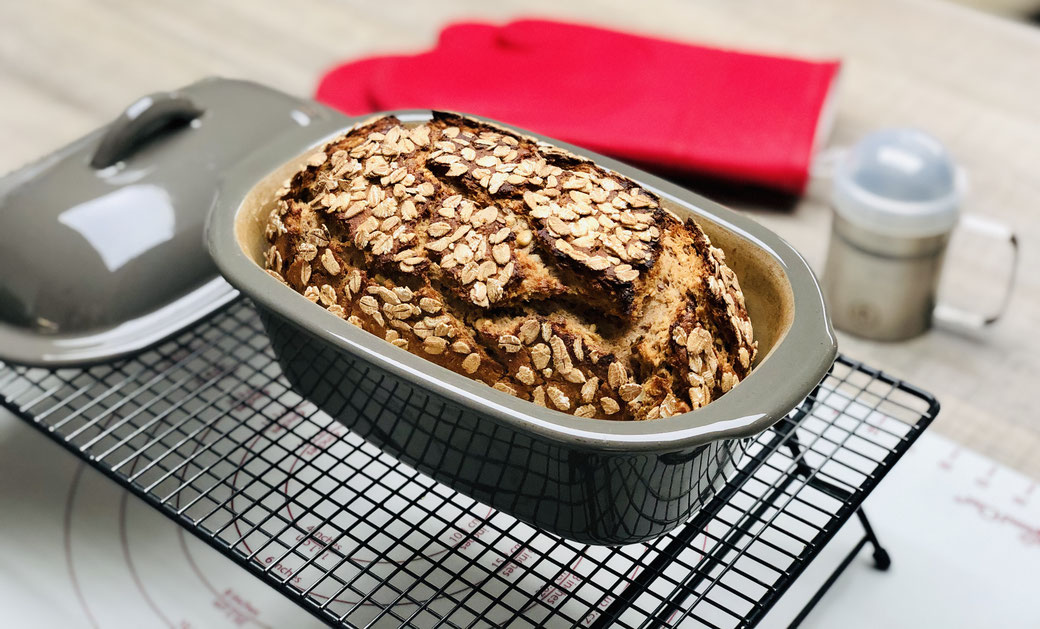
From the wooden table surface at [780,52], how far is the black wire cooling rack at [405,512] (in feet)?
0.66

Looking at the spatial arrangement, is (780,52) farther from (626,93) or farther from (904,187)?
(904,187)

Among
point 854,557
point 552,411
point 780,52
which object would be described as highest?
point 552,411

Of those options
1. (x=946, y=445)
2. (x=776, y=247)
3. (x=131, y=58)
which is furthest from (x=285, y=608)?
(x=131, y=58)

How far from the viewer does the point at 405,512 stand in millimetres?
815

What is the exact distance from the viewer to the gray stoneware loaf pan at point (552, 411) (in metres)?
0.55

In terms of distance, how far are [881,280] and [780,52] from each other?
0.55 m

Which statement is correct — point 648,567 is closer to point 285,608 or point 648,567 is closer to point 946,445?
point 285,608

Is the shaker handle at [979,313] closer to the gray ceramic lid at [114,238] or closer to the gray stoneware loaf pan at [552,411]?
the gray stoneware loaf pan at [552,411]

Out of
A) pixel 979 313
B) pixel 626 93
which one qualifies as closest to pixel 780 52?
pixel 626 93

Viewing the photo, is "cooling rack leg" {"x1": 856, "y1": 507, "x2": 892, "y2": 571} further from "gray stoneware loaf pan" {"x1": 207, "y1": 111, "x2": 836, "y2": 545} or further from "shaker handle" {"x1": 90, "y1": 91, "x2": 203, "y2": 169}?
"shaker handle" {"x1": 90, "y1": 91, "x2": 203, "y2": 169}

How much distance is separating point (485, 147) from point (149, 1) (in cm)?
111

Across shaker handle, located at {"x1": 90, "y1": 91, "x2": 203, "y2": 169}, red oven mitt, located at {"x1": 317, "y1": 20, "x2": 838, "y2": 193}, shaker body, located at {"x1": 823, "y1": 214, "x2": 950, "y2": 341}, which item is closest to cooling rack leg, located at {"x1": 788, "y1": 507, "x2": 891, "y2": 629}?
shaker body, located at {"x1": 823, "y1": 214, "x2": 950, "y2": 341}

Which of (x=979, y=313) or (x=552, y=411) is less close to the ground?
(x=552, y=411)

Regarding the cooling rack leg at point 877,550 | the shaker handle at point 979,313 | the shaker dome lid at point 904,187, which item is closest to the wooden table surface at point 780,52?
the shaker handle at point 979,313
